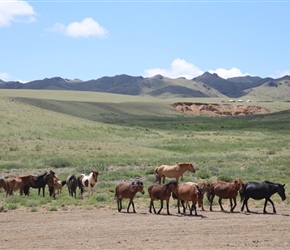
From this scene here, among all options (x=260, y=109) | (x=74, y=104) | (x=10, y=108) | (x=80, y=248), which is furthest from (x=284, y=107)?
(x=80, y=248)

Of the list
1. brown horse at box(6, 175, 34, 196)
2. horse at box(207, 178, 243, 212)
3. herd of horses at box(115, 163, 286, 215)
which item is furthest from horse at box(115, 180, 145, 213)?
brown horse at box(6, 175, 34, 196)

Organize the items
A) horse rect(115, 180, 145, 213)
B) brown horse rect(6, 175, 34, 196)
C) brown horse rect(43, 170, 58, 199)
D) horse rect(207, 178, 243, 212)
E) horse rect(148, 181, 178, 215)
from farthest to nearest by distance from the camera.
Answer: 1. brown horse rect(6, 175, 34, 196)
2. brown horse rect(43, 170, 58, 199)
3. horse rect(207, 178, 243, 212)
4. horse rect(115, 180, 145, 213)
5. horse rect(148, 181, 178, 215)

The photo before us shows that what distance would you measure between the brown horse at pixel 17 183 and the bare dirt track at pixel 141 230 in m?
3.78

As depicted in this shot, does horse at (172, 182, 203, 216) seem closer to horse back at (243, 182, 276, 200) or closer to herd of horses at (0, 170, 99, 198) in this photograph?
horse back at (243, 182, 276, 200)

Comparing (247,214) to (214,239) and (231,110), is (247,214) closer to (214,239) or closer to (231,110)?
(214,239)

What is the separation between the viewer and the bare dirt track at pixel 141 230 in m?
13.9

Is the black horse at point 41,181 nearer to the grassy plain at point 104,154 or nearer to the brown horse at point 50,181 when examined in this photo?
the brown horse at point 50,181

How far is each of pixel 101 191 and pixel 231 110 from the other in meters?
150

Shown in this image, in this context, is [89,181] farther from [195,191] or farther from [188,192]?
[195,191]

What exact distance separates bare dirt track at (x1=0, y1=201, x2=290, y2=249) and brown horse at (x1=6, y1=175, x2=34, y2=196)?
378cm

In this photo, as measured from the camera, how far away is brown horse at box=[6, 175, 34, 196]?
23.8 metres

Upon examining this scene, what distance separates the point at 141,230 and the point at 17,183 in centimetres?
993

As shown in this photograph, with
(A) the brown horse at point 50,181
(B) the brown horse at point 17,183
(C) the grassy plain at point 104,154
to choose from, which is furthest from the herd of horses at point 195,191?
(B) the brown horse at point 17,183

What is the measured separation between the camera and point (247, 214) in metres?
19.3
